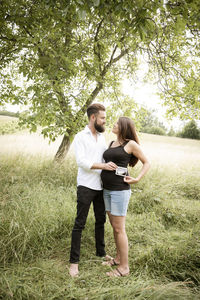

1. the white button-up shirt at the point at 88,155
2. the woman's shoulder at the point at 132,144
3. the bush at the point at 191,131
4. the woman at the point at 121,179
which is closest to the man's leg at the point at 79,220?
the white button-up shirt at the point at 88,155

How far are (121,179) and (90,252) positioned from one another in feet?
4.93

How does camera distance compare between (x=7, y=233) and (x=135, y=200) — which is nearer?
(x=7, y=233)

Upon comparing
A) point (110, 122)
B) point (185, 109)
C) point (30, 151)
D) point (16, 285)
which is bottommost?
point (16, 285)

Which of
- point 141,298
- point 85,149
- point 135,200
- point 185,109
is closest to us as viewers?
point 141,298

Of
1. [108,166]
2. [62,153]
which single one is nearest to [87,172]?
[108,166]

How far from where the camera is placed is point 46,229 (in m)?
3.48

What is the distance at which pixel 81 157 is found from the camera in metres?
2.80

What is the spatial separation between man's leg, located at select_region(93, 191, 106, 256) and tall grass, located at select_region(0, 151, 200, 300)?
15 centimetres

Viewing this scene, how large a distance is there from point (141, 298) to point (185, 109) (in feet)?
16.5

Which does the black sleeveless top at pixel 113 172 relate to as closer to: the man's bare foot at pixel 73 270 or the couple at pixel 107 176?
the couple at pixel 107 176

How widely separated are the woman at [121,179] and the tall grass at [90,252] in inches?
16.2

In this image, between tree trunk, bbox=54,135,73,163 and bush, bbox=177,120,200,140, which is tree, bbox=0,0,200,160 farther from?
bush, bbox=177,120,200,140

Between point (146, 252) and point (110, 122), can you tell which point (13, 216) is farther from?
point (110, 122)

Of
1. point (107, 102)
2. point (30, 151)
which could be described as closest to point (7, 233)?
point (30, 151)
